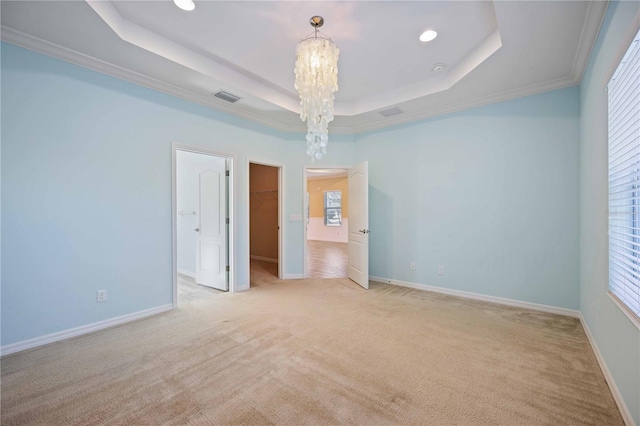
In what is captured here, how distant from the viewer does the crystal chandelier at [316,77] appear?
8.11ft

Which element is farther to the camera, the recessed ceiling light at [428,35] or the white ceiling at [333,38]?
the recessed ceiling light at [428,35]

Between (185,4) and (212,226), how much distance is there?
9.69 feet

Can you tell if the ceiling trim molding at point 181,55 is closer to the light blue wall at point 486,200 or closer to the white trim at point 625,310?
the light blue wall at point 486,200

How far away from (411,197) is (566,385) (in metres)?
2.95

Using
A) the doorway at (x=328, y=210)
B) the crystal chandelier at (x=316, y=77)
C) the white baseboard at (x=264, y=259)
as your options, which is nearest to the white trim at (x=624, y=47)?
the crystal chandelier at (x=316, y=77)

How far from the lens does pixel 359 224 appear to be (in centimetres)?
459

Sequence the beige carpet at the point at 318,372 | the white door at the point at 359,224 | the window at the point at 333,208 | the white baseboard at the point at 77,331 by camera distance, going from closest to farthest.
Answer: the beige carpet at the point at 318,372 < the white baseboard at the point at 77,331 < the white door at the point at 359,224 < the window at the point at 333,208

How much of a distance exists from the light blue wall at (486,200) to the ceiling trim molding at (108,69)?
2575 mm

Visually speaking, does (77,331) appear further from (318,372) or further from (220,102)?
(220,102)

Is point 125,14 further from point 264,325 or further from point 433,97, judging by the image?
point 433,97

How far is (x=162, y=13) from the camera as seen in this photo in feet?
7.87

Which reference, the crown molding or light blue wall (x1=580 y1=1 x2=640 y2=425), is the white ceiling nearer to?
the crown molding

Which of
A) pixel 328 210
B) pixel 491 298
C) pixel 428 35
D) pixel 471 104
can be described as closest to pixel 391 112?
pixel 471 104

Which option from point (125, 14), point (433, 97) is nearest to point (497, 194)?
point (433, 97)
